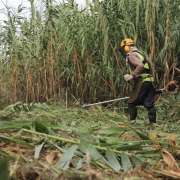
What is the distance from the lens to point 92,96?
8758 millimetres

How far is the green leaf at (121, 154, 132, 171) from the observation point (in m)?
2.74

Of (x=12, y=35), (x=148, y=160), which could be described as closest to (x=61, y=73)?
(x=12, y=35)

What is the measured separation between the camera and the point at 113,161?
2771 mm

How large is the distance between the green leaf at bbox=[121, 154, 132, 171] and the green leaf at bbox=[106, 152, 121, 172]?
Result: 0.11 ft

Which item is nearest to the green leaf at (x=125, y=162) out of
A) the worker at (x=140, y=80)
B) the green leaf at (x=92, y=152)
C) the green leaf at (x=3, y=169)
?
the green leaf at (x=92, y=152)

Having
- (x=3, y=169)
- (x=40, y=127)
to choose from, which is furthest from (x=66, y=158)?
(x=3, y=169)

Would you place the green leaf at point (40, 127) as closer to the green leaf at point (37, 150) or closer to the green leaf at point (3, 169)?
the green leaf at point (37, 150)

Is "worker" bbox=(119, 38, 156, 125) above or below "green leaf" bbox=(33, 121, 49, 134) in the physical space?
below

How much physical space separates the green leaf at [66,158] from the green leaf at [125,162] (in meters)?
0.26

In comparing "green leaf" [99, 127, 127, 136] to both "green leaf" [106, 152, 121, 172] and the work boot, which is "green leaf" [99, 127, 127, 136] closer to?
"green leaf" [106, 152, 121, 172]

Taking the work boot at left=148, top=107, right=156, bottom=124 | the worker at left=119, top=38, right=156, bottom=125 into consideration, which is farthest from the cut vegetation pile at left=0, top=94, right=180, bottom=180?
the worker at left=119, top=38, right=156, bottom=125

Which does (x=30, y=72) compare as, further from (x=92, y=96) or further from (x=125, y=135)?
(x=125, y=135)

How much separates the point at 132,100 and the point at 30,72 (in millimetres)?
2716

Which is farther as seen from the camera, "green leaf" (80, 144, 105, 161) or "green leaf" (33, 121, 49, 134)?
"green leaf" (33, 121, 49, 134)
